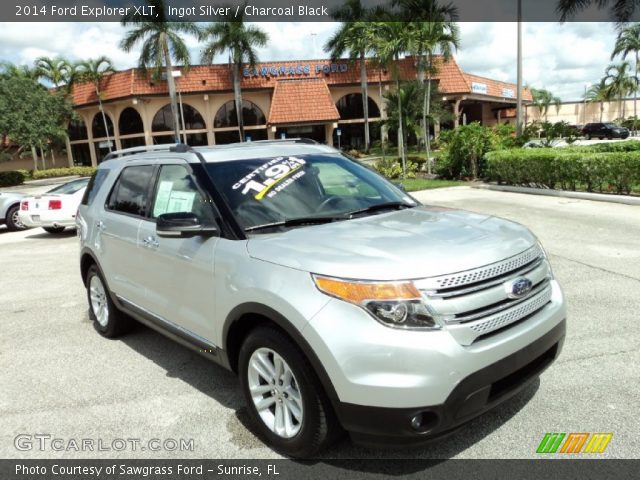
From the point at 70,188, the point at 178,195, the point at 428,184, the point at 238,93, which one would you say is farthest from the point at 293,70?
the point at 178,195

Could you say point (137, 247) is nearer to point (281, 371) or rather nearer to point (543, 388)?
point (281, 371)

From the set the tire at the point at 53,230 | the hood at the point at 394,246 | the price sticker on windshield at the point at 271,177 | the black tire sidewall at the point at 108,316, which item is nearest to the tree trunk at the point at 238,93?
the tire at the point at 53,230

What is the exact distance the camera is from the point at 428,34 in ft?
72.2

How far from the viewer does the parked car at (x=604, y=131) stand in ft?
152

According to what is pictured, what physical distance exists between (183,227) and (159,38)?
37639mm

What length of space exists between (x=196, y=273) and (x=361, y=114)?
149 feet

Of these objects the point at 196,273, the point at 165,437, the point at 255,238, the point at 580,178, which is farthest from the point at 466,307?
the point at 580,178

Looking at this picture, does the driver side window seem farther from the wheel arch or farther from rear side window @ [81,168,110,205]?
rear side window @ [81,168,110,205]

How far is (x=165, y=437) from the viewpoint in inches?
133

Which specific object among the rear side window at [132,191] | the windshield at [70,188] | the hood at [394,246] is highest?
the rear side window at [132,191]

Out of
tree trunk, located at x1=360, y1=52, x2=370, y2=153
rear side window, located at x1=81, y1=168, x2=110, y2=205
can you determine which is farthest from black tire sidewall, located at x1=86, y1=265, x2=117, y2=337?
tree trunk, located at x1=360, y1=52, x2=370, y2=153

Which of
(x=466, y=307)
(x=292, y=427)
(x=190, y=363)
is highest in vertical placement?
(x=466, y=307)

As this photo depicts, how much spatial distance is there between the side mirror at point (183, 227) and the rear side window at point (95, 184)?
2225 mm

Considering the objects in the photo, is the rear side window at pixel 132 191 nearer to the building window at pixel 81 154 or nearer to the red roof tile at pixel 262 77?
the red roof tile at pixel 262 77
